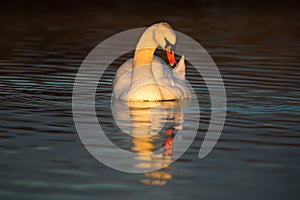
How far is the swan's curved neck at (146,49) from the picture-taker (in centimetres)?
1430

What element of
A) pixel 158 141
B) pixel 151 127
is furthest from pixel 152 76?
pixel 158 141

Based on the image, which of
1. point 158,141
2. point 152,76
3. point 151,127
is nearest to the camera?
point 158,141

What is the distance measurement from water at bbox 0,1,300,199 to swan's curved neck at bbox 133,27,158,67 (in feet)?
2.80

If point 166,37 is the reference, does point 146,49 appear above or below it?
below

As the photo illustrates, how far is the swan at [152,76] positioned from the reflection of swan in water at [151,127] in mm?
154

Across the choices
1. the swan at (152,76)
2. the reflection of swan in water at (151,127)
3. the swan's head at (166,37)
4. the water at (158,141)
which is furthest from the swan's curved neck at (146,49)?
the reflection of swan in water at (151,127)

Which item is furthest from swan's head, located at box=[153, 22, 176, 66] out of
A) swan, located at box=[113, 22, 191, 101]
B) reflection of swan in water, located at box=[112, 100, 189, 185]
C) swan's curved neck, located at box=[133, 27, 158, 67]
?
reflection of swan in water, located at box=[112, 100, 189, 185]

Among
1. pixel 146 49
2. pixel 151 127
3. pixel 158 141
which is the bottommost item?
pixel 158 141

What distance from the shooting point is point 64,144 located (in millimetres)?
10195

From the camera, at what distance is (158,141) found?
1049 cm

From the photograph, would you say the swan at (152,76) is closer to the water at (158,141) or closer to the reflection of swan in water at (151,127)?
the reflection of swan in water at (151,127)

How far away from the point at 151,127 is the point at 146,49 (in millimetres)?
3240

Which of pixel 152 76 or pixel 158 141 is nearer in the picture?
pixel 158 141

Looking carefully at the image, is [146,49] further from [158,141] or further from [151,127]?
[158,141]
